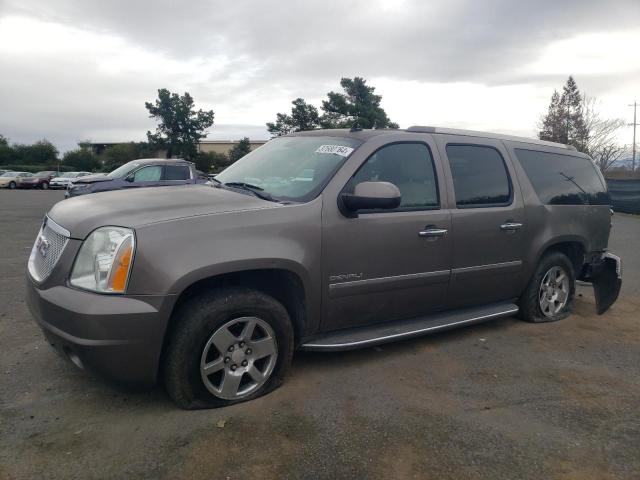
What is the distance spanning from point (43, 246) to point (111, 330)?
3.25ft

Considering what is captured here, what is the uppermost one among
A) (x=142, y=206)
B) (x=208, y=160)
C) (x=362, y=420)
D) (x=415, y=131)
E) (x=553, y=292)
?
(x=208, y=160)

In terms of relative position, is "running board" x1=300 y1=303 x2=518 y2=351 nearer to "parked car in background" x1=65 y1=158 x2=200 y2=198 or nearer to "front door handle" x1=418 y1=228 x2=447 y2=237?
"front door handle" x1=418 y1=228 x2=447 y2=237

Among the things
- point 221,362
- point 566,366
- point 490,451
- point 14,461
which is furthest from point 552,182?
point 14,461

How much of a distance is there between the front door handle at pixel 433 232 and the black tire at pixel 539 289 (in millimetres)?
1430

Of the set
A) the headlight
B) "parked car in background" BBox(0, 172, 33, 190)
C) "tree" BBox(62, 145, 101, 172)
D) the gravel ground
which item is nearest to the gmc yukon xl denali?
the headlight

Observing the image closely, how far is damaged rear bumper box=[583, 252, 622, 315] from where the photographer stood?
17.9ft

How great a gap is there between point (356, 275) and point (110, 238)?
1.61 meters

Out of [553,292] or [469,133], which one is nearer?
[469,133]

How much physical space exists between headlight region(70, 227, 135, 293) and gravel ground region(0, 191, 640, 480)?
0.69 meters

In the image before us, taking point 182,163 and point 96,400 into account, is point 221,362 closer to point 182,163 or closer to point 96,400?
point 96,400

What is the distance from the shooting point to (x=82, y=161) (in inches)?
2363

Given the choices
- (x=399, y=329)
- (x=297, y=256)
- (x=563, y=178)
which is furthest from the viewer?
(x=563, y=178)

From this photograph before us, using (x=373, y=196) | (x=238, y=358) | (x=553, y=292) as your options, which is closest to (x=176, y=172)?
(x=553, y=292)

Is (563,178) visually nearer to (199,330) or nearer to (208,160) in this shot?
(199,330)
